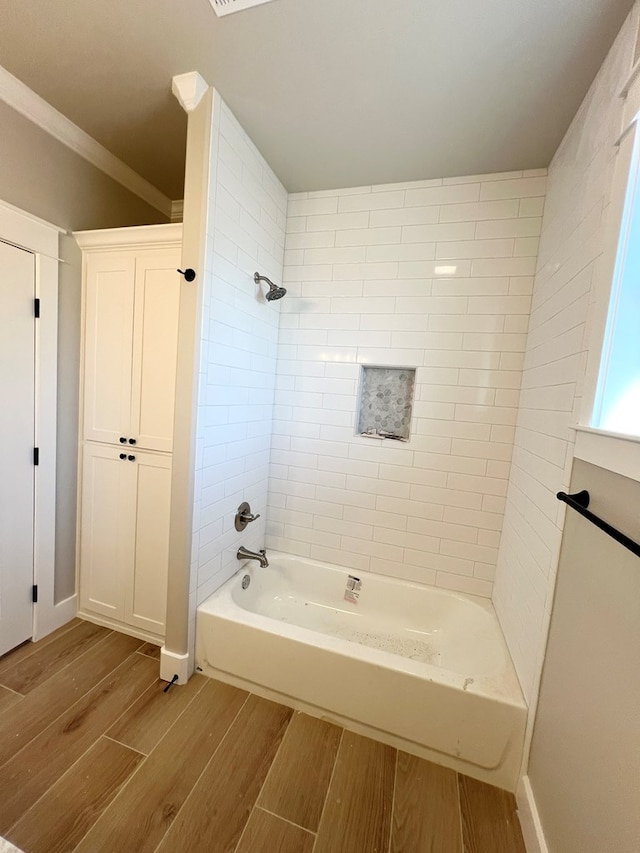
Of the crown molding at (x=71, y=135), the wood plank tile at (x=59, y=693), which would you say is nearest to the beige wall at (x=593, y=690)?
the wood plank tile at (x=59, y=693)

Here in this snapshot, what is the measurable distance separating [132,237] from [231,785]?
7.86 feet

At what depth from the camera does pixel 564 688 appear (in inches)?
38.9

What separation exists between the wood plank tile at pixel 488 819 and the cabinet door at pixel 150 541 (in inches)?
60.0

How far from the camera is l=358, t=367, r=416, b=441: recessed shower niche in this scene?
202 cm

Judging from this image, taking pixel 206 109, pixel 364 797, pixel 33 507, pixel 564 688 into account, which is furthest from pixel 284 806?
pixel 206 109

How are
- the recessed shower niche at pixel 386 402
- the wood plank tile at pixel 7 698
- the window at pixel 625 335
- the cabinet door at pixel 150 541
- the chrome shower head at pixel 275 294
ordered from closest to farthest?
the window at pixel 625 335
the wood plank tile at pixel 7 698
the cabinet door at pixel 150 541
the chrome shower head at pixel 275 294
the recessed shower niche at pixel 386 402

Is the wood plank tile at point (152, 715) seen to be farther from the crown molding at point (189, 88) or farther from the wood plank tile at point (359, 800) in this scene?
the crown molding at point (189, 88)

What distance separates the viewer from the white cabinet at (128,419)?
1662 millimetres

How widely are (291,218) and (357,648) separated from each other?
8.01 feet

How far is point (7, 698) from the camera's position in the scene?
55.6 inches

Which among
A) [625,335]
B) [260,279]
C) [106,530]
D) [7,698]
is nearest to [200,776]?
[7,698]

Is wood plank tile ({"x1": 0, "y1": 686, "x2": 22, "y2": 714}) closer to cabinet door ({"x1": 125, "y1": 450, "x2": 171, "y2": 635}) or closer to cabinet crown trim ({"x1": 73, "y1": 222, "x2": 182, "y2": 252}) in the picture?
cabinet door ({"x1": 125, "y1": 450, "x2": 171, "y2": 635})

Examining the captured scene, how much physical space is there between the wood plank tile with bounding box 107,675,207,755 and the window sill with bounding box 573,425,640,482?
188 centimetres

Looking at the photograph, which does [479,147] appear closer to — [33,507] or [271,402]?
[271,402]
